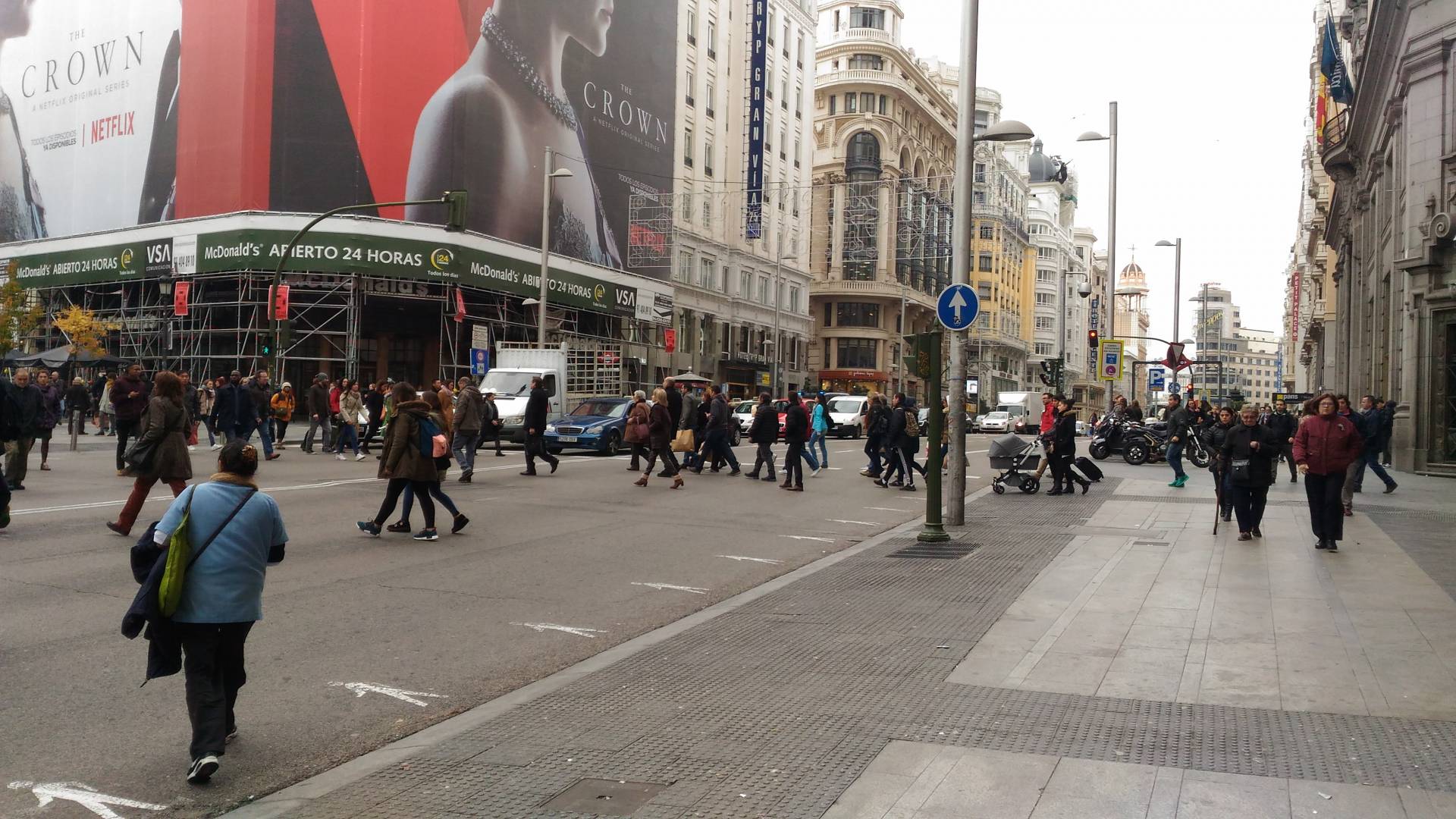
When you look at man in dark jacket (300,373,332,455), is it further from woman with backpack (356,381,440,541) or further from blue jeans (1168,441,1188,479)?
blue jeans (1168,441,1188,479)

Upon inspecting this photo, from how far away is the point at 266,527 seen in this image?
5.25 meters

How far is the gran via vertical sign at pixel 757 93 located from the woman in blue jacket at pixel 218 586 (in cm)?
5765

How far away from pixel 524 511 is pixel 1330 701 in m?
10.6

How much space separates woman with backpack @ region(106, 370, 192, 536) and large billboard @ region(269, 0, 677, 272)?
29079 millimetres

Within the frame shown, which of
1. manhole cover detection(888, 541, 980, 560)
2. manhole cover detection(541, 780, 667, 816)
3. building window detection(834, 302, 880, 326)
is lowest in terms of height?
manhole cover detection(541, 780, 667, 816)

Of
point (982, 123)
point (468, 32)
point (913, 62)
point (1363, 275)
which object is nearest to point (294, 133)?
point (468, 32)

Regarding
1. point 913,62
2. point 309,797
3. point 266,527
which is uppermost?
point 913,62

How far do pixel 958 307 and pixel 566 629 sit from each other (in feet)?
23.8

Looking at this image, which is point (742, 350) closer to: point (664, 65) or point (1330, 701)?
point (664, 65)

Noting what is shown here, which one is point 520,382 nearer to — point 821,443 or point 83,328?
point 821,443

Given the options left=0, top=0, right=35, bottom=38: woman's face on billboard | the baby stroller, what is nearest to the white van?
the baby stroller

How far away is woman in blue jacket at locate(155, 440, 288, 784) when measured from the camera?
4.90 meters

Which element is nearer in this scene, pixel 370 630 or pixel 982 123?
pixel 370 630

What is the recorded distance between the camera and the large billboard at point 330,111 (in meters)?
39.3
